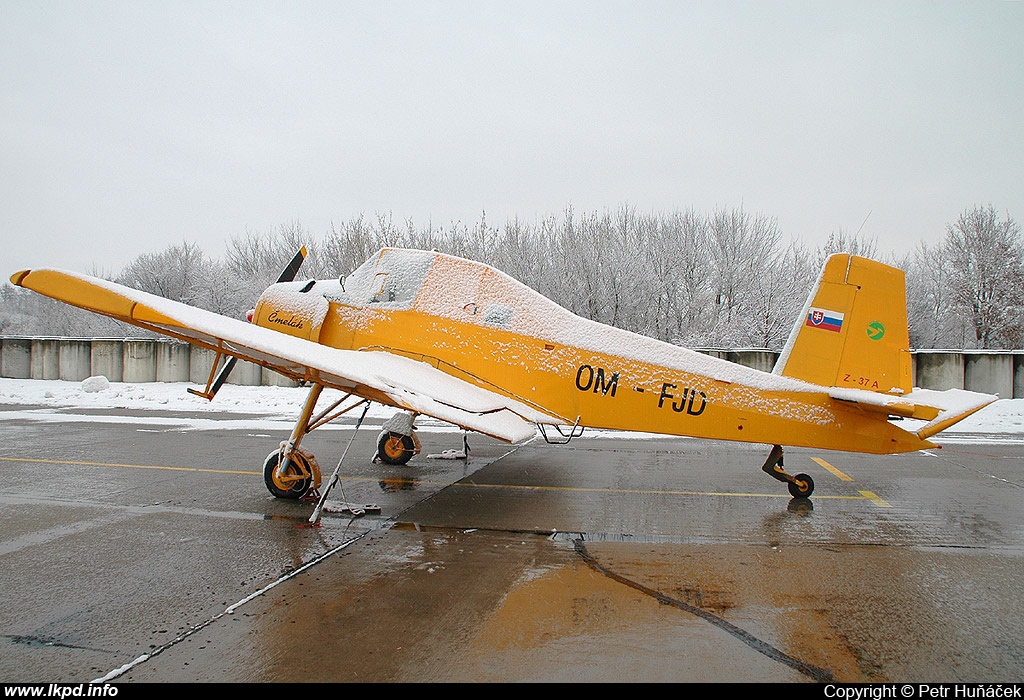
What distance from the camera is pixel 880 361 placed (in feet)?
21.6

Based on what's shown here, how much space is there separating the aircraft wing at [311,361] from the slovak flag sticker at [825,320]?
3047 mm

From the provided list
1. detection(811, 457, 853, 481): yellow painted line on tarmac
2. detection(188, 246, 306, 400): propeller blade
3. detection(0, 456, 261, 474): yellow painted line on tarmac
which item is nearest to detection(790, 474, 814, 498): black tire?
detection(811, 457, 853, 481): yellow painted line on tarmac

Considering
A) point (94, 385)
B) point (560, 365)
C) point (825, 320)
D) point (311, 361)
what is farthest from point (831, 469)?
point (94, 385)

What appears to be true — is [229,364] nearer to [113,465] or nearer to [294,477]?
[294,477]

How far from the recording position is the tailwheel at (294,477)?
6.93 metres

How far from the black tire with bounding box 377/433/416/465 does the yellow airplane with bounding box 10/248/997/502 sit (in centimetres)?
245

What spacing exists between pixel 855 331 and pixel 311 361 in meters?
5.65

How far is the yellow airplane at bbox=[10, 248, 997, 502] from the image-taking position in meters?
6.03

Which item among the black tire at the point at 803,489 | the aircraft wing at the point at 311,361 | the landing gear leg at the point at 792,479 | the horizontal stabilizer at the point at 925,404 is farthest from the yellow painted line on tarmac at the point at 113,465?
the horizontal stabilizer at the point at 925,404

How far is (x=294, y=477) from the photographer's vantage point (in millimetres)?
6930

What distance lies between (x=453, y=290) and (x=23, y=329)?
7091cm

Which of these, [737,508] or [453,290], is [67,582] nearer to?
[453,290]

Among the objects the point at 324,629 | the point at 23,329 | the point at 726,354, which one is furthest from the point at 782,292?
the point at 23,329

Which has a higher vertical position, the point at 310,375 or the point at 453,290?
the point at 453,290
